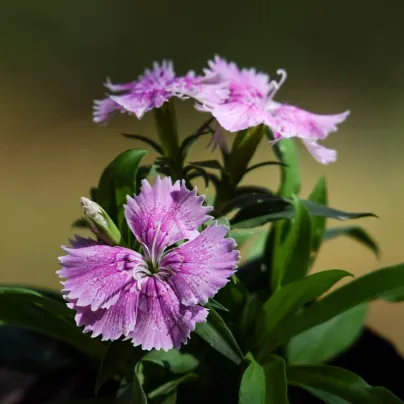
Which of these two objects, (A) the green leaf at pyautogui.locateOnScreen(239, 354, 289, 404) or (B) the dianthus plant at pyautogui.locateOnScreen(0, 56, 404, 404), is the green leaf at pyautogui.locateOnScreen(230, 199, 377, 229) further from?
(A) the green leaf at pyautogui.locateOnScreen(239, 354, 289, 404)

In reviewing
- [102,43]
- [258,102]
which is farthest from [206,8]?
[258,102]

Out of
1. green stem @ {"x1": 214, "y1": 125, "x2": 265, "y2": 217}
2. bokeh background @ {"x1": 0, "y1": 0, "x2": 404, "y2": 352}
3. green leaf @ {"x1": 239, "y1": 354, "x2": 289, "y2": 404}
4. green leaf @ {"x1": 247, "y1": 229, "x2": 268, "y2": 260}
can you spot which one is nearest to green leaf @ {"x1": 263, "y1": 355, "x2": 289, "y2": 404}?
green leaf @ {"x1": 239, "y1": 354, "x2": 289, "y2": 404}

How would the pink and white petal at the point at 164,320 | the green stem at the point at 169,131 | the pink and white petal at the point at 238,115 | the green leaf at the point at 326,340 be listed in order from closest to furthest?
the pink and white petal at the point at 164,320, the pink and white petal at the point at 238,115, the green stem at the point at 169,131, the green leaf at the point at 326,340

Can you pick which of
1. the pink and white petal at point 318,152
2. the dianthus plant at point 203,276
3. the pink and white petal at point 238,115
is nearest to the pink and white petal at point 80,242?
the dianthus plant at point 203,276

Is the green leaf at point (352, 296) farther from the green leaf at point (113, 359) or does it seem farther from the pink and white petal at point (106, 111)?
the pink and white petal at point (106, 111)

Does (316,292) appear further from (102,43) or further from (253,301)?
→ (102,43)

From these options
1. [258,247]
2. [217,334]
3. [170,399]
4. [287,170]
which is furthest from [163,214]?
[258,247]
